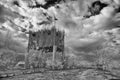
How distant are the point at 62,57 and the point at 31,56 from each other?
1080 centimetres

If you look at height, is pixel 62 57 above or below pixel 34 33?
below

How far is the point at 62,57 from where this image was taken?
120 feet

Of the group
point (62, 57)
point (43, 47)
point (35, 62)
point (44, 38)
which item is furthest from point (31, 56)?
point (62, 57)

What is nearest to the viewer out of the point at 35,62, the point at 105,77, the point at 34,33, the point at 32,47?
the point at 105,77

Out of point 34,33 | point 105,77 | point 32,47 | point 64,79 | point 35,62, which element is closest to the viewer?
point 105,77

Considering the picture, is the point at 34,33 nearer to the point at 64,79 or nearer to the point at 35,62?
the point at 35,62

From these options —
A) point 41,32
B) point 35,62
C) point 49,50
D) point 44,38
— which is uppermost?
point 41,32

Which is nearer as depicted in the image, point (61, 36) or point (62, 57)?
point (62, 57)

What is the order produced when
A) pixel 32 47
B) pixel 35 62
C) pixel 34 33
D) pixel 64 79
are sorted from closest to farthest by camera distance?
pixel 64 79 < pixel 35 62 < pixel 32 47 < pixel 34 33

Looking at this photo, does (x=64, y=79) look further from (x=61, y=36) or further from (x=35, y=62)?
(x=61, y=36)

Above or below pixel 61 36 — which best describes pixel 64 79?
below

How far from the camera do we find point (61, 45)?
3853 centimetres

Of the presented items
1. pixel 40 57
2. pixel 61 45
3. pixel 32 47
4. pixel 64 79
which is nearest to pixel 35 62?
pixel 40 57

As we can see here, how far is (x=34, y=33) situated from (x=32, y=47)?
6120 millimetres
